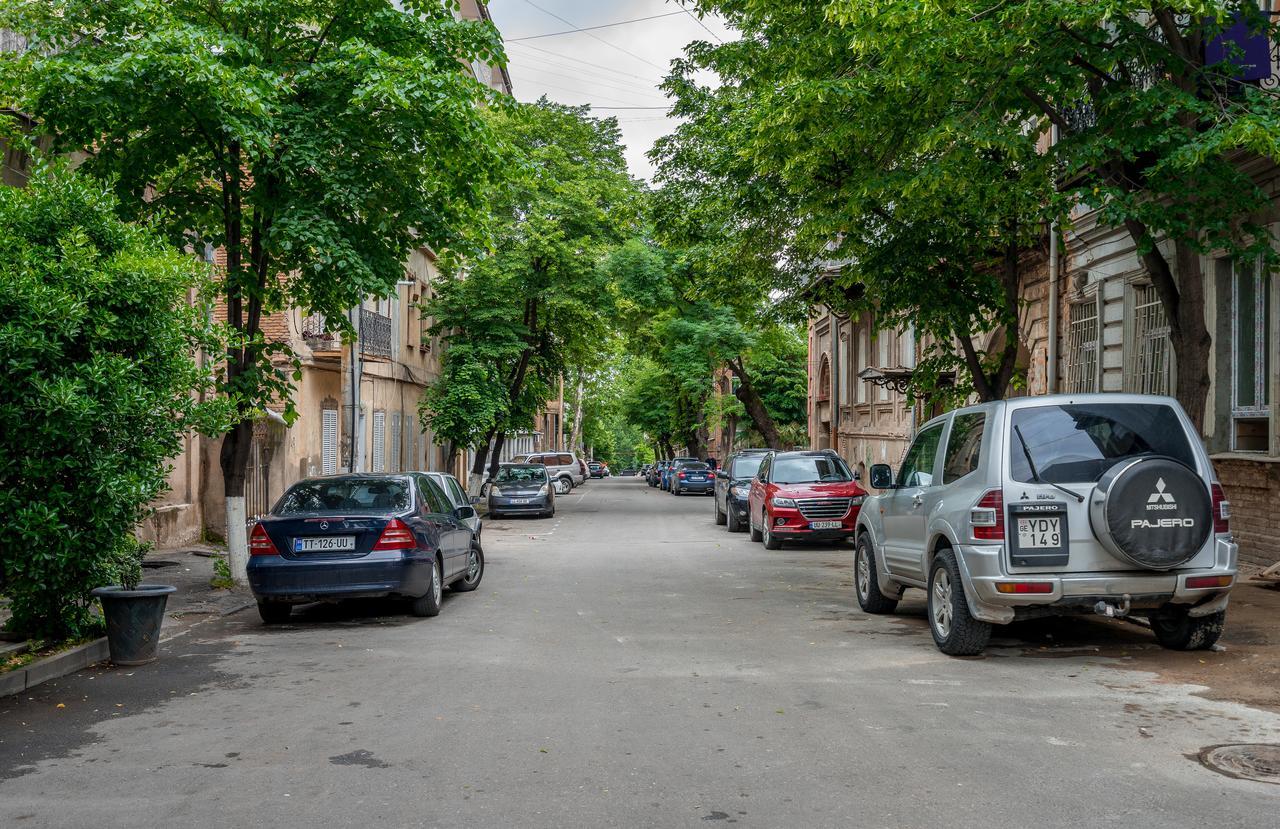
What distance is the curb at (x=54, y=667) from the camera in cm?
767

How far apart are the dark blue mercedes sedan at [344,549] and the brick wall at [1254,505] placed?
9717 mm

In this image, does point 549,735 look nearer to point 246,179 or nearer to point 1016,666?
point 1016,666

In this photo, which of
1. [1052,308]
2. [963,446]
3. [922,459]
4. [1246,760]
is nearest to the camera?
[1246,760]

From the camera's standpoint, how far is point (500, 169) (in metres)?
13.9

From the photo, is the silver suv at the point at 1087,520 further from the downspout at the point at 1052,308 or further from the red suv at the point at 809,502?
the downspout at the point at 1052,308

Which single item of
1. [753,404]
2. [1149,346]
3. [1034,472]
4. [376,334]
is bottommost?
[1034,472]

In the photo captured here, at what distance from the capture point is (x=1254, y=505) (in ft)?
43.9

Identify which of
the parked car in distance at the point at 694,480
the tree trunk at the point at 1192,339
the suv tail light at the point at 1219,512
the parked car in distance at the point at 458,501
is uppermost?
the tree trunk at the point at 1192,339

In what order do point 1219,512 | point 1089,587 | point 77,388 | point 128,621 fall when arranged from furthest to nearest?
1. point 128,621
2. point 77,388
3. point 1219,512
4. point 1089,587

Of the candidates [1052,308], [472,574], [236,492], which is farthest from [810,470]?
[236,492]

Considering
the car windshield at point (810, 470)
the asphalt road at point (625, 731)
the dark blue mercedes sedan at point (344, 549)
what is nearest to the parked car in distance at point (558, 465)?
the car windshield at point (810, 470)

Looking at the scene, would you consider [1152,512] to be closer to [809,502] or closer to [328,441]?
[809,502]

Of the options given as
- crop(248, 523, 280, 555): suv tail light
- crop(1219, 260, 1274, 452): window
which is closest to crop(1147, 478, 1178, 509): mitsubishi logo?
crop(1219, 260, 1274, 452): window

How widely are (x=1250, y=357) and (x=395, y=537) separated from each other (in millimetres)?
10755
